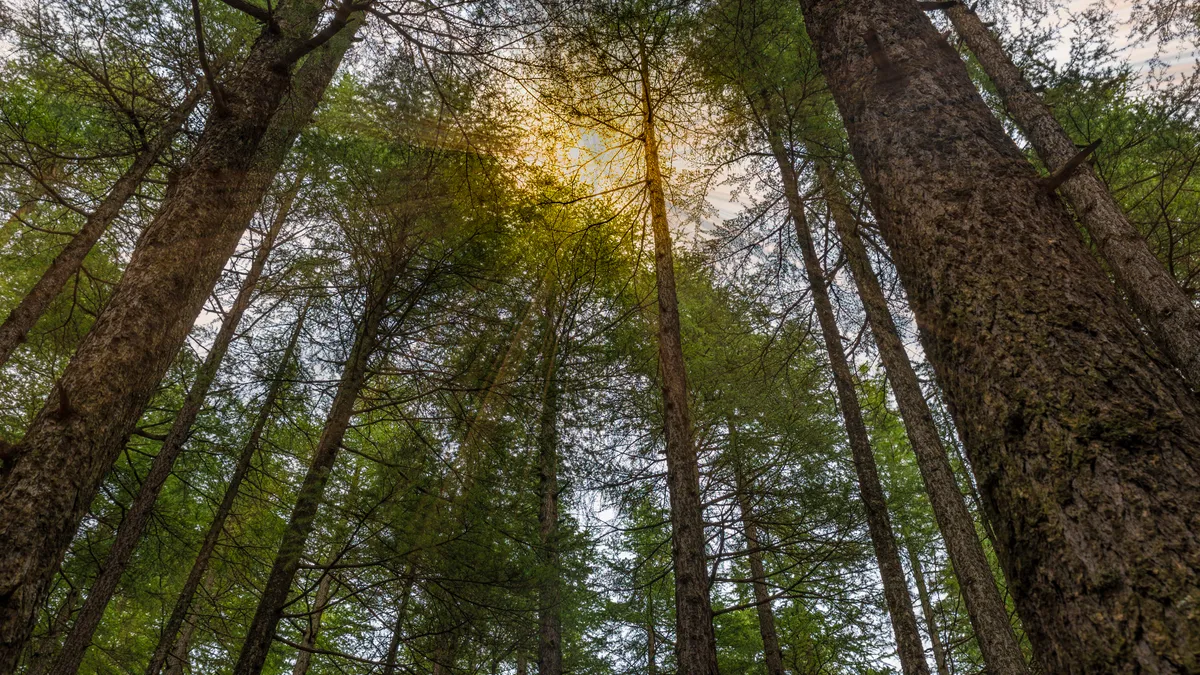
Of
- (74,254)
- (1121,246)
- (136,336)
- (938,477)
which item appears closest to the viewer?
(136,336)

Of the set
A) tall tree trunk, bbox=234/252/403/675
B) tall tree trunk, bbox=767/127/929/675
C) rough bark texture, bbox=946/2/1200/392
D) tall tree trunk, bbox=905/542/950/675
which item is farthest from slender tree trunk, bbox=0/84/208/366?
tall tree trunk, bbox=905/542/950/675

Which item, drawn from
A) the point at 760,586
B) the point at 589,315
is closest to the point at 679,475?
the point at 589,315

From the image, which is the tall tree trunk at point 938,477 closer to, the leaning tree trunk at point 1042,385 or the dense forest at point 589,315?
the dense forest at point 589,315

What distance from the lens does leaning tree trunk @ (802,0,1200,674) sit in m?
1.06

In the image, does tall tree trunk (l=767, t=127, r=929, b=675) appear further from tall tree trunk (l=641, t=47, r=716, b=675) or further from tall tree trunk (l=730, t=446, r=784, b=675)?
tall tree trunk (l=641, t=47, r=716, b=675)

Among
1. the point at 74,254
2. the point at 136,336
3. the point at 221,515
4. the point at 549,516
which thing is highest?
the point at 74,254

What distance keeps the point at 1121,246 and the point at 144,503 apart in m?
10.3

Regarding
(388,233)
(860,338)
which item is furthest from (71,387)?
(860,338)

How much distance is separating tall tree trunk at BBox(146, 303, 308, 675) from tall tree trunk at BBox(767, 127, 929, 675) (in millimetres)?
6966

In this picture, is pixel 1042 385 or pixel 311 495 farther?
pixel 311 495

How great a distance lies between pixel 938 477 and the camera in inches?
238

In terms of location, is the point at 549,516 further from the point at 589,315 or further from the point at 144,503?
the point at 144,503

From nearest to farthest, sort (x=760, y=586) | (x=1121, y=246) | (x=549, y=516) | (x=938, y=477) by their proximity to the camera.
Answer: (x=1121, y=246)
(x=938, y=477)
(x=549, y=516)
(x=760, y=586)

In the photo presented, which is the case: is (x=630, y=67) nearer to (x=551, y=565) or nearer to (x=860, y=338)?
(x=860, y=338)
